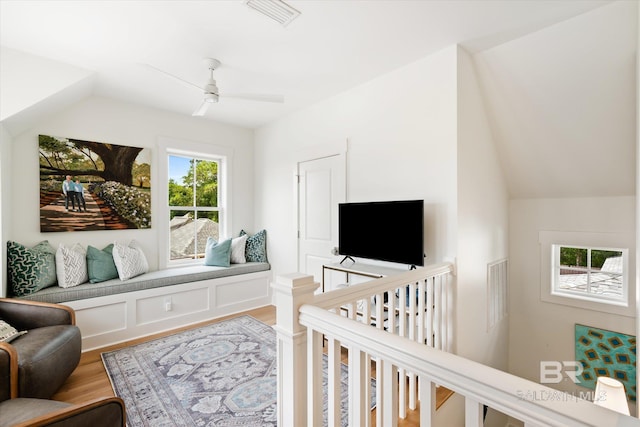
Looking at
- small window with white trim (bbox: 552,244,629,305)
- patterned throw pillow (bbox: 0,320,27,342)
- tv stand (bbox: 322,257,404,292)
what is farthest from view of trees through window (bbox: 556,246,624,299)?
patterned throw pillow (bbox: 0,320,27,342)

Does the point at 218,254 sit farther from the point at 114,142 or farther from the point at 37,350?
the point at 37,350

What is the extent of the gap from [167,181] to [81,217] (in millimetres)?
977

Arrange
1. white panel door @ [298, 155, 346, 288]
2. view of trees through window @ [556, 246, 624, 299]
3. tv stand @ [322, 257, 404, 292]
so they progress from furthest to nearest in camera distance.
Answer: white panel door @ [298, 155, 346, 288], view of trees through window @ [556, 246, 624, 299], tv stand @ [322, 257, 404, 292]

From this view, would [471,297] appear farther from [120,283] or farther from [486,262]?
[120,283]

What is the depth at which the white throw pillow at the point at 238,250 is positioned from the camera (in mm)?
4105

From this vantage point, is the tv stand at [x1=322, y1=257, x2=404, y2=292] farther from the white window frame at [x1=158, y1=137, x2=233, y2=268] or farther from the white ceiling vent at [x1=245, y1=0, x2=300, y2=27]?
the white window frame at [x1=158, y1=137, x2=233, y2=268]

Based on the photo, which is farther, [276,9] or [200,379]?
[200,379]

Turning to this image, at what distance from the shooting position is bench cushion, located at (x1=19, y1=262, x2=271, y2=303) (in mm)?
2684

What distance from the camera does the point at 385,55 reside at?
8.23 ft
